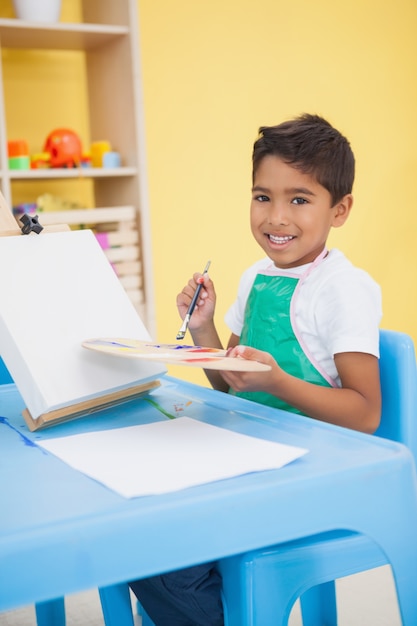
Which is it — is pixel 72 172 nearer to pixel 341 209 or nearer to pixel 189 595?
pixel 341 209

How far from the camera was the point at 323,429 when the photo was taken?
88cm

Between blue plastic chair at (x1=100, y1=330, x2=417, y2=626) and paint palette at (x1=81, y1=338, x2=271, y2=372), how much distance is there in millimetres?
192

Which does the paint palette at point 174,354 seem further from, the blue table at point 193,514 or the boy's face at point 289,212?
the boy's face at point 289,212

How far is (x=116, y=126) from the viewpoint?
Result: 9.23 ft

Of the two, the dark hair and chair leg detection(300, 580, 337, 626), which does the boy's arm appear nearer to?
the dark hair

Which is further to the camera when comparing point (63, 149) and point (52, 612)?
point (63, 149)

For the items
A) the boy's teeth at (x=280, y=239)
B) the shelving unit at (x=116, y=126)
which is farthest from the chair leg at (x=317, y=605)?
the shelving unit at (x=116, y=126)

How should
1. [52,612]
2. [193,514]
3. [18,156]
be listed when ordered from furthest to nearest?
[18,156], [52,612], [193,514]

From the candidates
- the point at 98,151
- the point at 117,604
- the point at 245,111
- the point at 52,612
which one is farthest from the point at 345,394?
the point at 245,111

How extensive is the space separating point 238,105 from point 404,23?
967 millimetres

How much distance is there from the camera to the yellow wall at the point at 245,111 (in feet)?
10.4

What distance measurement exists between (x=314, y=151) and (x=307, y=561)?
67 centimetres

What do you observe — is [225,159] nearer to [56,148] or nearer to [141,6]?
[141,6]

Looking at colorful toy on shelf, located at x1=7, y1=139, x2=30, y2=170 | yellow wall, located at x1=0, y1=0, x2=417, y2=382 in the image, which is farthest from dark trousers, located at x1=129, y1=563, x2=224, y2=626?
yellow wall, located at x1=0, y1=0, x2=417, y2=382
